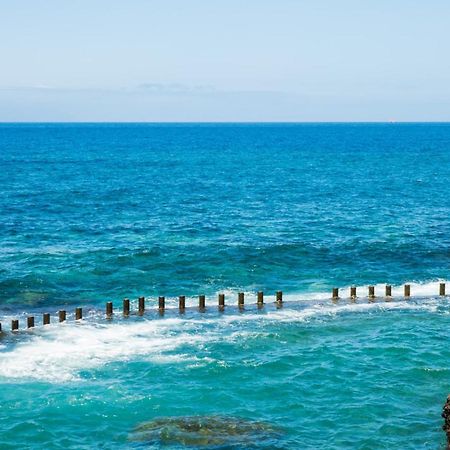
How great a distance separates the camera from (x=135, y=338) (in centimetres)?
5000

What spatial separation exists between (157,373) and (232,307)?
14.1m

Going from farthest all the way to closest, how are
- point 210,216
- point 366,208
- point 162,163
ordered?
point 162,163 → point 366,208 → point 210,216

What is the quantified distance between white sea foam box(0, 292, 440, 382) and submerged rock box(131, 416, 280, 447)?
308 inches

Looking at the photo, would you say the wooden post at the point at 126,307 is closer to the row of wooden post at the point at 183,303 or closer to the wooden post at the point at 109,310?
the row of wooden post at the point at 183,303

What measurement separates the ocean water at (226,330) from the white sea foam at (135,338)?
0.16m

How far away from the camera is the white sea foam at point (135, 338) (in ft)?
148

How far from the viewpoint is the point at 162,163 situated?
195 meters

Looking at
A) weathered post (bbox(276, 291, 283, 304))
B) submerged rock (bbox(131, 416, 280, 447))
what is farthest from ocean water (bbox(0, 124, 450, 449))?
Answer: weathered post (bbox(276, 291, 283, 304))

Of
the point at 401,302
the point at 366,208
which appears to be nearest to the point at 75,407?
the point at 401,302

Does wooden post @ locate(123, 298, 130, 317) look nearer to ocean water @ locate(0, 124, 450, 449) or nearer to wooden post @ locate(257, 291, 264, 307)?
ocean water @ locate(0, 124, 450, 449)

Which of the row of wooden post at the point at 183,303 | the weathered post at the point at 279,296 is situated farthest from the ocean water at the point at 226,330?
the weathered post at the point at 279,296

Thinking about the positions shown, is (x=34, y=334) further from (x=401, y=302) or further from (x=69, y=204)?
(x=69, y=204)

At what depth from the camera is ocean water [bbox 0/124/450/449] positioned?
124 feet

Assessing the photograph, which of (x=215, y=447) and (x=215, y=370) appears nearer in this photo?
(x=215, y=447)
